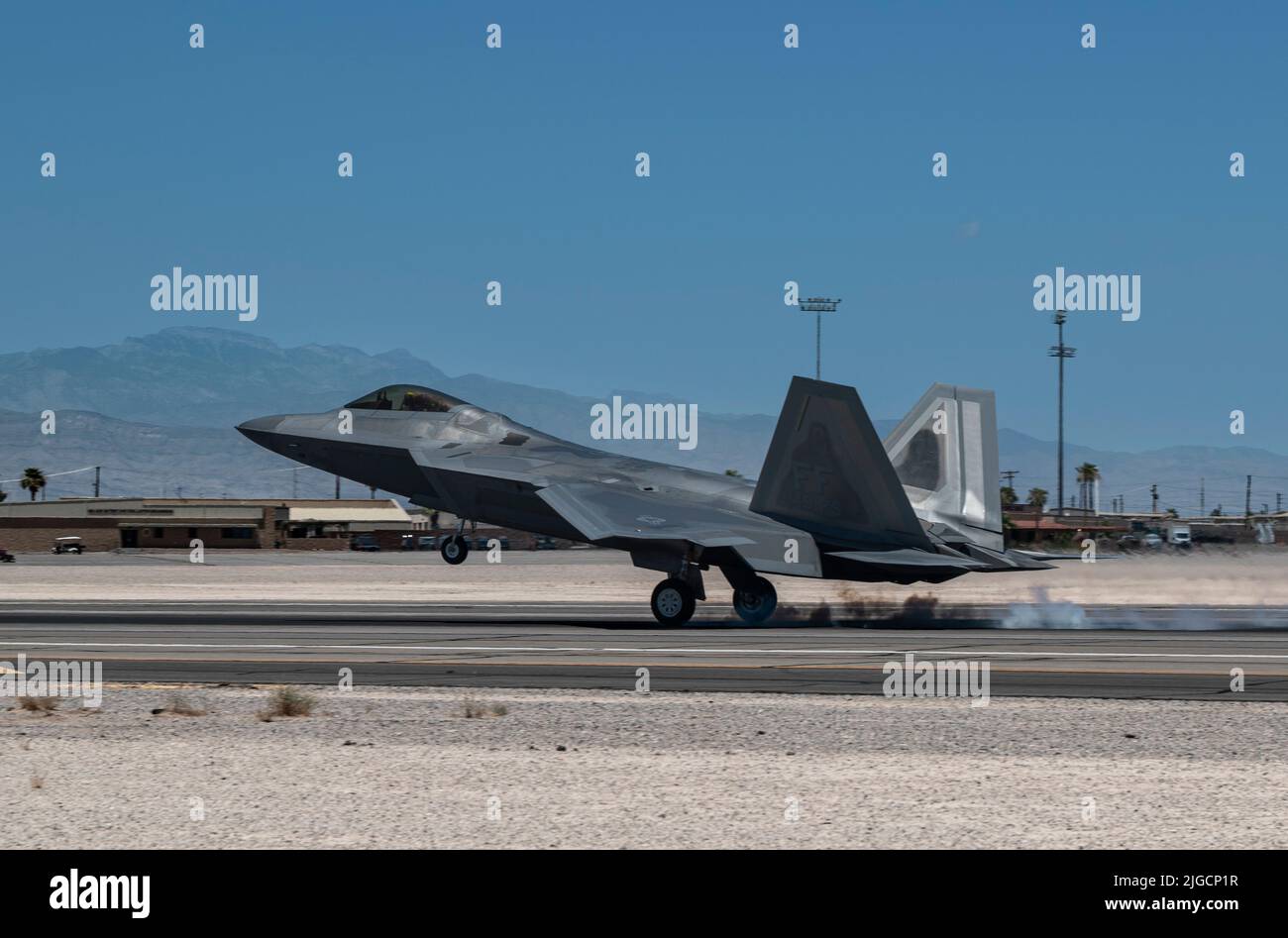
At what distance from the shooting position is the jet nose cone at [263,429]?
33938 mm

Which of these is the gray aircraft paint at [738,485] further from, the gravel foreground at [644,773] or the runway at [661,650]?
the gravel foreground at [644,773]

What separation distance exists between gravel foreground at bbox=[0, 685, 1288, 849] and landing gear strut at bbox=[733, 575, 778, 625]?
43.2 feet

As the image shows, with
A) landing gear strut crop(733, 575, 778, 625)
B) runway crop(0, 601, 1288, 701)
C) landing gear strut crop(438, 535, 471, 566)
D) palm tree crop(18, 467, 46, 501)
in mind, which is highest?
palm tree crop(18, 467, 46, 501)

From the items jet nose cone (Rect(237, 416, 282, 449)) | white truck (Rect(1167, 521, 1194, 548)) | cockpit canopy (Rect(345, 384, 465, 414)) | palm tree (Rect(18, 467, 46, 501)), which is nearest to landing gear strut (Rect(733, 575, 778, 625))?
cockpit canopy (Rect(345, 384, 465, 414))

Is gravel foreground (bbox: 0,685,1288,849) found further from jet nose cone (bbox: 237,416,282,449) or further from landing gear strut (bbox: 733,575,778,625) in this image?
jet nose cone (bbox: 237,416,282,449)

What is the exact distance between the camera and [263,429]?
1346 inches

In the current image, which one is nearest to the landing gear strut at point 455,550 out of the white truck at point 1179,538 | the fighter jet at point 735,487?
the fighter jet at point 735,487

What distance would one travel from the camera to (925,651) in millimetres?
23484

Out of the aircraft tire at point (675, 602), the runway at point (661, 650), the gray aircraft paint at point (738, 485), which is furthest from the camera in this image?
the aircraft tire at point (675, 602)

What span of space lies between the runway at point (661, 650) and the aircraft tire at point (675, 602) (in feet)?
1.31

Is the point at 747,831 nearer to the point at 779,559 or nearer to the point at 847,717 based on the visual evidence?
the point at 847,717

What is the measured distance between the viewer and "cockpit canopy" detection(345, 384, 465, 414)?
33.2m

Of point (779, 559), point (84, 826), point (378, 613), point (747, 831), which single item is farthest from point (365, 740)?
point (378, 613)
